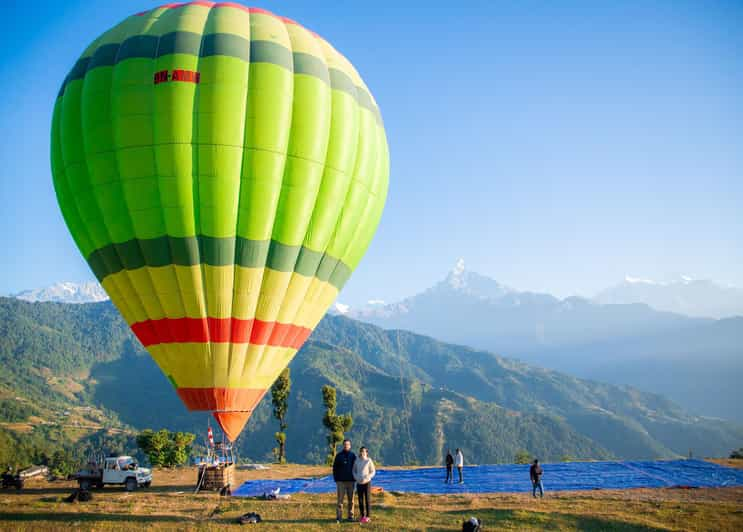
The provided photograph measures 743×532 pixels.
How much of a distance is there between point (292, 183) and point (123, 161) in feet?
19.1

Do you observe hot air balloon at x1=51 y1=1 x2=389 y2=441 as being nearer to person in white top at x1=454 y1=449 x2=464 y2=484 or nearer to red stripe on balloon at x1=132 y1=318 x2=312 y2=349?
red stripe on balloon at x1=132 y1=318 x2=312 y2=349

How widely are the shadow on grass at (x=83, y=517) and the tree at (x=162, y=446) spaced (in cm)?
3414

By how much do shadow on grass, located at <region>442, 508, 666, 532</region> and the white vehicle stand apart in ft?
55.3

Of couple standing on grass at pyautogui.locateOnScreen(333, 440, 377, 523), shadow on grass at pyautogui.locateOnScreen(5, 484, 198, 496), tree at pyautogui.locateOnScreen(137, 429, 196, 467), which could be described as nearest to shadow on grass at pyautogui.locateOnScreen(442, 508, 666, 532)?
couple standing on grass at pyautogui.locateOnScreen(333, 440, 377, 523)

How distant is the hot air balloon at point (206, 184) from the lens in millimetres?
19172

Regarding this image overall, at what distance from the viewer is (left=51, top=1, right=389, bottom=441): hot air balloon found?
1917 centimetres

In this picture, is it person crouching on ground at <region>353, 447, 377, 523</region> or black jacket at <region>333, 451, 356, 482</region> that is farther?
black jacket at <region>333, 451, 356, 482</region>

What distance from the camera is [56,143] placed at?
70.7 ft

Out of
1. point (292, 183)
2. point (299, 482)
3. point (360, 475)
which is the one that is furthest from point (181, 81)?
point (299, 482)

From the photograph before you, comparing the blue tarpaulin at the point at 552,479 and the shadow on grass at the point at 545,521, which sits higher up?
the shadow on grass at the point at 545,521

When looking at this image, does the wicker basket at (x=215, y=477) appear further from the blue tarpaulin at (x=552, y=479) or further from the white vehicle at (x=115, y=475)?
the white vehicle at (x=115, y=475)

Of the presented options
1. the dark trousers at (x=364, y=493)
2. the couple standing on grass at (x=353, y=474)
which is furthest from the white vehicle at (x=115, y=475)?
the dark trousers at (x=364, y=493)

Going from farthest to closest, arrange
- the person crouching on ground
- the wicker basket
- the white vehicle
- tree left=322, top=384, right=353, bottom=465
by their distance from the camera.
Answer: tree left=322, top=384, right=353, bottom=465 < the white vehicle < the wicker basket < the person crouching on ground

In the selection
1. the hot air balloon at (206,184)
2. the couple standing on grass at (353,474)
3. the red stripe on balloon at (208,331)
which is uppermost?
the hot air balloon at (206,184)
